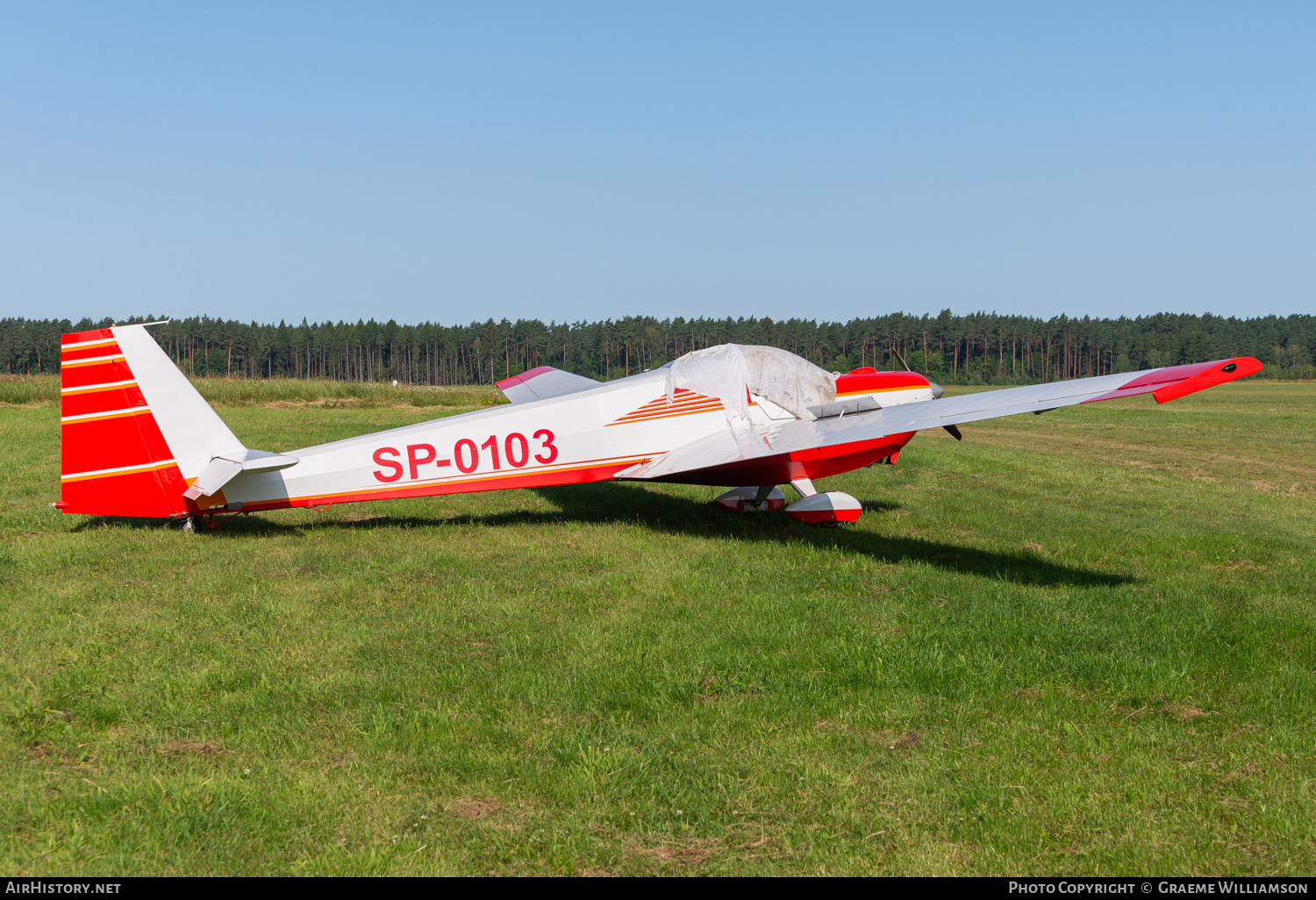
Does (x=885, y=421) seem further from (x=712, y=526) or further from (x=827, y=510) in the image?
(x=712, y=526)

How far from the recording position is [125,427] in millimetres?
8461

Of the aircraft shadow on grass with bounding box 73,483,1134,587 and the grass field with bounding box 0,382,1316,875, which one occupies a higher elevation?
the aircraft shadow on grass with bounding box 73,483,1134,587

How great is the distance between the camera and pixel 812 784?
12.5 feet

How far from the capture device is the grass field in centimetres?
338

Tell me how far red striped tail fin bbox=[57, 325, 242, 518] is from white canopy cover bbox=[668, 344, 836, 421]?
5539 mm

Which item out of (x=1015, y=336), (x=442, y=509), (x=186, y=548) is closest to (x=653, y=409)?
(x=442, y=509)

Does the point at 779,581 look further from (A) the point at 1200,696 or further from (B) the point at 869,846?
(B) the point at 869,846

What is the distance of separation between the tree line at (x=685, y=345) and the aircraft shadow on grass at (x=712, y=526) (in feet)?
303

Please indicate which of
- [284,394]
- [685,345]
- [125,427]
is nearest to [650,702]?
[125,427]

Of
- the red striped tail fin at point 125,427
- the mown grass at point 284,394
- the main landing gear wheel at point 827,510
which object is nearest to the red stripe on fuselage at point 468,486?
the red striped tail fin at point 125,427

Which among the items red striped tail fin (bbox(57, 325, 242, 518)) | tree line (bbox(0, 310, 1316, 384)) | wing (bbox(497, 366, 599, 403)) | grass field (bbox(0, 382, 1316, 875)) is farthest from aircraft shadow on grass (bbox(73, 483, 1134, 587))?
tree line (bbox(0, 310, 1316, 384))

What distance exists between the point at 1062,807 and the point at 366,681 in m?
3.85

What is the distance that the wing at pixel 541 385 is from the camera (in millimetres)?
13672

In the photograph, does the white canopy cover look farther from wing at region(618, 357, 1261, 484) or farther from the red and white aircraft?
wing at region(618, 357, 1261, 484)
